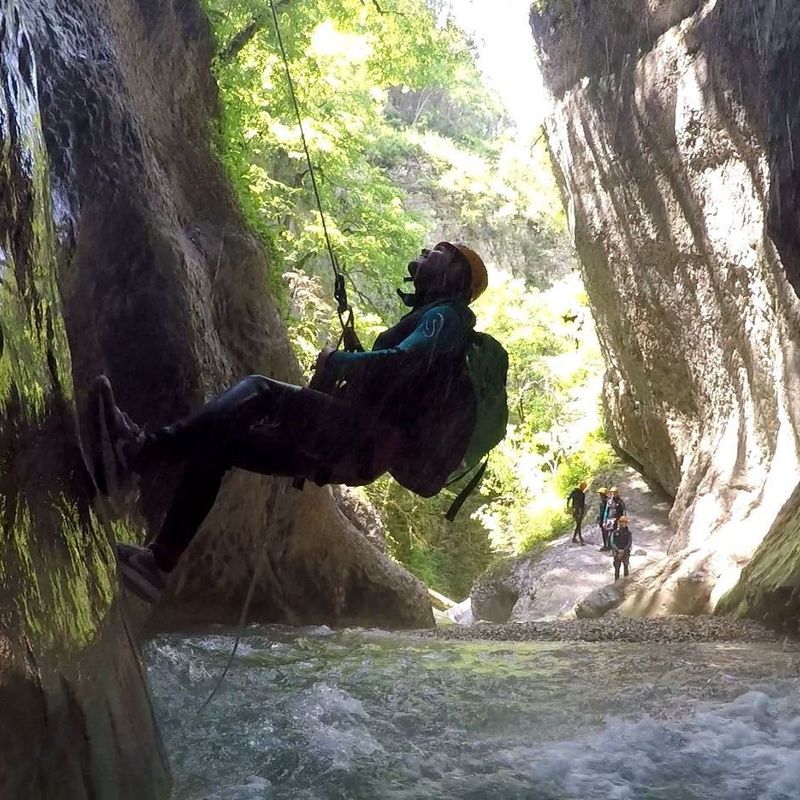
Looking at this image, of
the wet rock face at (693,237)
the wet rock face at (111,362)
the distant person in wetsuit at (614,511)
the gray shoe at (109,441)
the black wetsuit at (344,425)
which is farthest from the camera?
the distant person in wetsuit at (614,511)

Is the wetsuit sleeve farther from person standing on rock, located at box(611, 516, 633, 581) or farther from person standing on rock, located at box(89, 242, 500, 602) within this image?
person standing on rock, located at box(611, 516, 633, 581)

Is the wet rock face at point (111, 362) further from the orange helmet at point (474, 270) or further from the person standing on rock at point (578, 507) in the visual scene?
the person standing on rock at point (578, 507)

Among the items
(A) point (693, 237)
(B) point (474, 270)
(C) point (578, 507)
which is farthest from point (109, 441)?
(C) point (578, 507)

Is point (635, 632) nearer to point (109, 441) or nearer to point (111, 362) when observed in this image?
point (111, 362)

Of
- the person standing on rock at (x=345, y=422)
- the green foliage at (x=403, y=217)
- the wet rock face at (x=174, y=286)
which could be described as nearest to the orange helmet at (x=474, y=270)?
the person standing on rock at (x=345, y=422)

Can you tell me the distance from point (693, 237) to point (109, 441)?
38.1 ft

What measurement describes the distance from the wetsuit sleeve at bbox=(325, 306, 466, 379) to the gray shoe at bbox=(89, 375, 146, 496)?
965 mm

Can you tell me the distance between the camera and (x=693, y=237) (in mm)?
13117

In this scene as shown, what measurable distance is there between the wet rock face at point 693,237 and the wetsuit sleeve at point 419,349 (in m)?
4.36

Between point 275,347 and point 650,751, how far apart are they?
6.08 meters

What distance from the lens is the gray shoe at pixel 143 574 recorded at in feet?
11.9

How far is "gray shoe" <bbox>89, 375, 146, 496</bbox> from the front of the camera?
3217 millimetres

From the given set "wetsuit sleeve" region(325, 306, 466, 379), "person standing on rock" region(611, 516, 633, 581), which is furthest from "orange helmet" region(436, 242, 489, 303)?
"person standing on rock" region(611, 516, 633, 581)

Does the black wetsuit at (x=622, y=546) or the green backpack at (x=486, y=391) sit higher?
the green backpack at (x=486, y=391)
